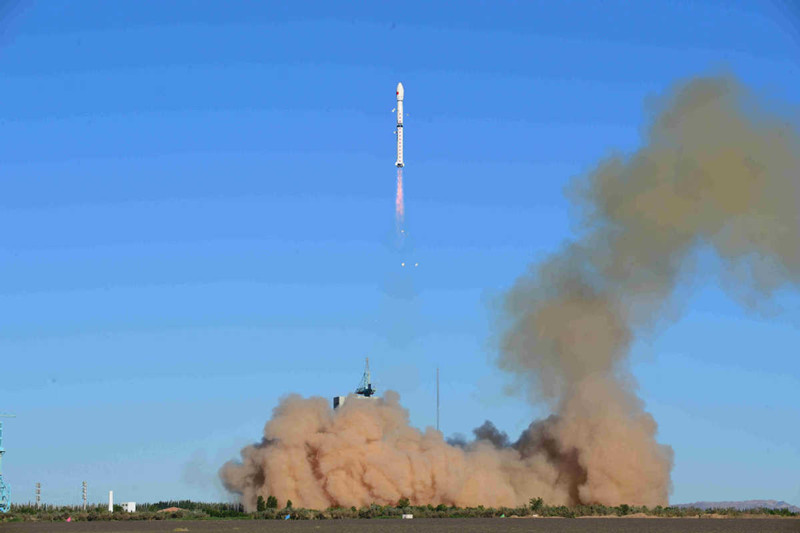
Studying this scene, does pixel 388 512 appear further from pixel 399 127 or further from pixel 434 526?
pixel 399 127

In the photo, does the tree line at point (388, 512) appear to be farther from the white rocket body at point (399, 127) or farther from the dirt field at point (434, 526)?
the white rocket body at point (399, 127)

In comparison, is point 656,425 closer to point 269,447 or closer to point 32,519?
point 269,447

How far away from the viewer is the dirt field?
279ft

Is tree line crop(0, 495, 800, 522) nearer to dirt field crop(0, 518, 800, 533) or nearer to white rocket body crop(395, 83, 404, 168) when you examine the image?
dirt field crop(0, 518, 800, 533)

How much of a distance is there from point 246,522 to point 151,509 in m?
Answer: 26.3

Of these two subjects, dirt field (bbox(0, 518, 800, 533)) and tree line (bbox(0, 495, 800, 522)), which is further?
tree line (bbox(0, 495, 800, 522))

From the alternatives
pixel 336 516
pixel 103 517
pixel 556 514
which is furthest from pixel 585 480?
pixel 103 517

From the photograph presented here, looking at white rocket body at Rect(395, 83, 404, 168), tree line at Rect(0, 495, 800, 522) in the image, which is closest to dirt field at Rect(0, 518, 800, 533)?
tree line at Rect(0, 495, 800, 522)

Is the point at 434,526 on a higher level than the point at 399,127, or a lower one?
lower

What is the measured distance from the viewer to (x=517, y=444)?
4471 inches

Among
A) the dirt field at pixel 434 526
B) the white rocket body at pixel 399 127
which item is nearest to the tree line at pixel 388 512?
the dirt field at pixel 434 526

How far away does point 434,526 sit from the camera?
8919 centimetres

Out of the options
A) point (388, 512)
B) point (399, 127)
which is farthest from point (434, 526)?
point (399, 127)

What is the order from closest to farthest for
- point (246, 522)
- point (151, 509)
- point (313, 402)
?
point (246, 522)
point (313, 402)
point (151, 509)
